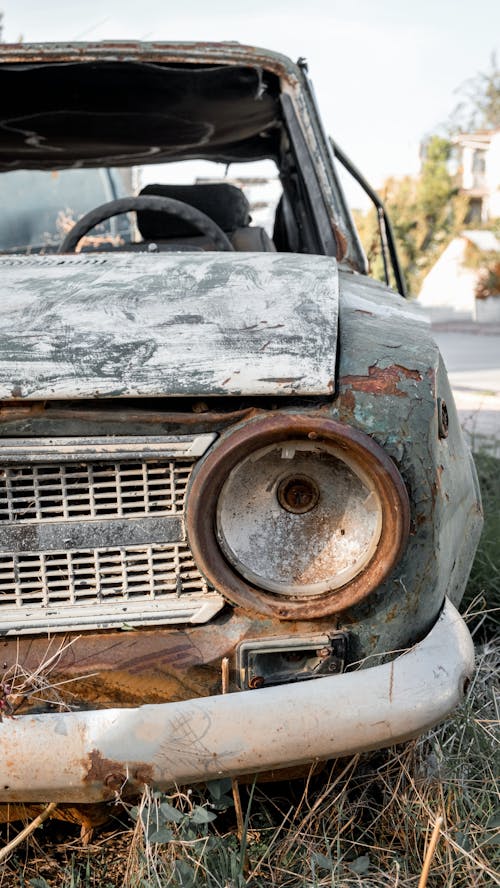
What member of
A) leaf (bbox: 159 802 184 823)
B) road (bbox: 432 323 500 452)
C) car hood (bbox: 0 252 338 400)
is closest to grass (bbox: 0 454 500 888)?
leaf (bbox: 159 802 184 823)

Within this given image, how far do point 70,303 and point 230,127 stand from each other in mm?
1899

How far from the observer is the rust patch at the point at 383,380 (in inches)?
60.9

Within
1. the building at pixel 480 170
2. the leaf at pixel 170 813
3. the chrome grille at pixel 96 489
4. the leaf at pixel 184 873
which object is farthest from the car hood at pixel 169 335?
the building at pixel 480 170

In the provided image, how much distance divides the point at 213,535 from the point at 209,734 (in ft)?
1.11

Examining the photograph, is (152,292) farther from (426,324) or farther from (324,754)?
(324,754)

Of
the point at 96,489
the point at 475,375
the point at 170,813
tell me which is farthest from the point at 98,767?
the point at 475,375

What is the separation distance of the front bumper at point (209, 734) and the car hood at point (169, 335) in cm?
53

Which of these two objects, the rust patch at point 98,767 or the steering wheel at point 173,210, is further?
the steering wheel at point 173,210

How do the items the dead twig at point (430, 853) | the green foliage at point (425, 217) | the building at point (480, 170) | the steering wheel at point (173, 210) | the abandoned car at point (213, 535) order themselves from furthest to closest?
the building at point (480, 170), the green foliage at point (425, 217), the steering wheel at point (173, 210), the abandoned car at point (213, 535), the dead twig at point (430, 853)

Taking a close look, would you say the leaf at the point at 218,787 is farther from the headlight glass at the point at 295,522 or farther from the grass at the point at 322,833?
the headlight glass at the point at 295,522

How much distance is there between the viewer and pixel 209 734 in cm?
146

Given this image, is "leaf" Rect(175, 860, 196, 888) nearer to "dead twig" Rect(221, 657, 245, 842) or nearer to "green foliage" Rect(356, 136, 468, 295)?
"dead twig" Rect(221, 657, 245, 842)

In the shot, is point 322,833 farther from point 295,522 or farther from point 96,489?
point 96,489

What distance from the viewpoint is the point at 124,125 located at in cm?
337
